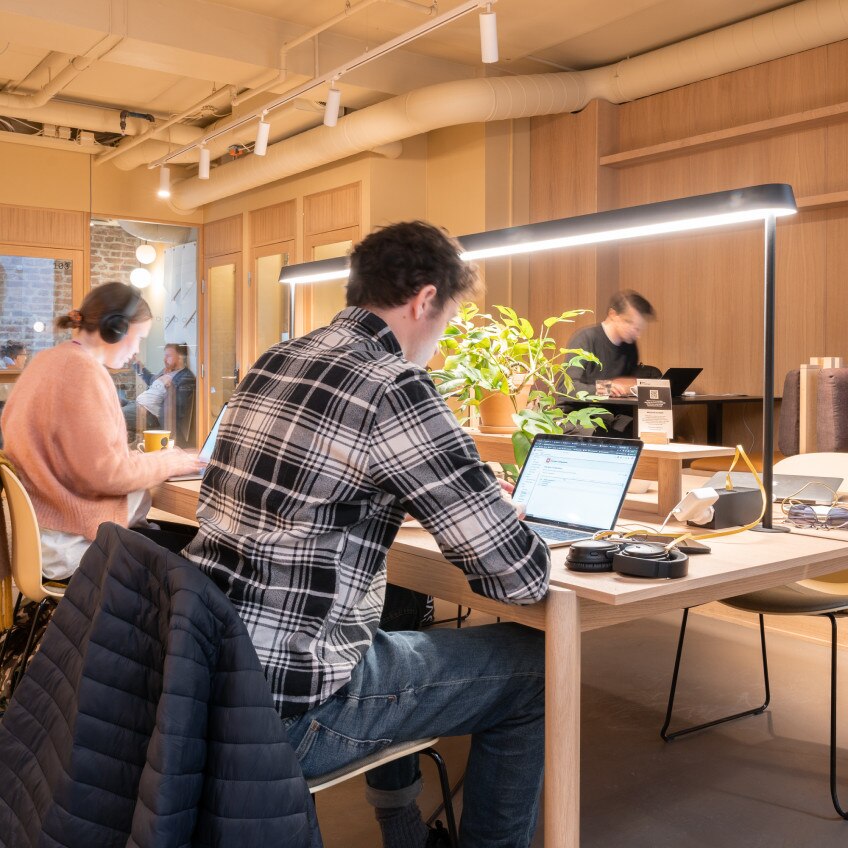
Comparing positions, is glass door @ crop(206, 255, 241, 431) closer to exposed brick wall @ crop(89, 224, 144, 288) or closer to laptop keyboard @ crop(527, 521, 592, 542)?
exposed brick wall @ crop(89, 224, 144, 288)

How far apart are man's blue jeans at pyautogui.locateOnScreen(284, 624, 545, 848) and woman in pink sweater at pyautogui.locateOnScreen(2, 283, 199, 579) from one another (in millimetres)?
1313

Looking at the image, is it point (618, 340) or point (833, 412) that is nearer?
point (833, 412)

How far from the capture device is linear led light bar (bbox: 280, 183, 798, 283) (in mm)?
1933

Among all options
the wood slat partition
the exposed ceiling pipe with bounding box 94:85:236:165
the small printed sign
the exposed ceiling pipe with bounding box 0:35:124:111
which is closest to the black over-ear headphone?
the small printed sign

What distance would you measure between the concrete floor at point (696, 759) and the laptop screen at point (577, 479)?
0.76 meters

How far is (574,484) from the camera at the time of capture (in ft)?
6.62

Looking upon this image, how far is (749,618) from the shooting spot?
13.2ft

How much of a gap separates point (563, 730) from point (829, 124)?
4738 millimetres

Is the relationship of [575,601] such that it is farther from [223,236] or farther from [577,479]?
[223,236]

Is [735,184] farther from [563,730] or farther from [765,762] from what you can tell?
[563,730]

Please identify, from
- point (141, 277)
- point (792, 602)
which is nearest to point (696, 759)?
point (792, 602)

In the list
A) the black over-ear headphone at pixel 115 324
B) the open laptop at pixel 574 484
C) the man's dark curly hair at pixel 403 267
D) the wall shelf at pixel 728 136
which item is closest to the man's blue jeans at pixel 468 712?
the open laptop at pixel 574 484

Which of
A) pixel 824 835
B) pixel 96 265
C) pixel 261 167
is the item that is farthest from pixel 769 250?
pixel 96 265

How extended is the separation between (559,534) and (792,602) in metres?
0.84
